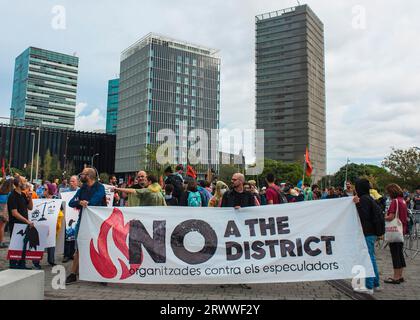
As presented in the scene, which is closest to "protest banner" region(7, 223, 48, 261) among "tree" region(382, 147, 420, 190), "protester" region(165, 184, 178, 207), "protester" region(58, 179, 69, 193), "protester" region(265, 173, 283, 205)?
"protester" region(165, 184, 178, 207)

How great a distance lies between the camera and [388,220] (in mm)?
7789

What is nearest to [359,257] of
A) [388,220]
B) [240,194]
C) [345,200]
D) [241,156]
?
[345,200]

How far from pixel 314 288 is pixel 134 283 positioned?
→ 3303 mm

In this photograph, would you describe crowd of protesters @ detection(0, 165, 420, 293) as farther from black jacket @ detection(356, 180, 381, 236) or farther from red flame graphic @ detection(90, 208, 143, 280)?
red flame graphic @ detection(90, 208, 143, 280)

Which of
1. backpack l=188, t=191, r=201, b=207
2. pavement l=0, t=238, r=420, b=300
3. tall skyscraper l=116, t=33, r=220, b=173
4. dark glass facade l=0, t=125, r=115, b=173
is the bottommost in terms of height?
pavement l=0, t=238, r=420, b=300

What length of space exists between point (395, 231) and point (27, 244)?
7754mm

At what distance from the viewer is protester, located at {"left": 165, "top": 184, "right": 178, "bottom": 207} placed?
970 centimetres

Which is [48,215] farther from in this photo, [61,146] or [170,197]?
[61,146]

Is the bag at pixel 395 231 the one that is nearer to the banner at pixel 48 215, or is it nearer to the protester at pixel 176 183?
the protester at pixel 176 183

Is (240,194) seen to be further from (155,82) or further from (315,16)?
(315,16)

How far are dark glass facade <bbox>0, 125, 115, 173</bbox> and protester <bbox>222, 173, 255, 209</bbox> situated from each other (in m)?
115

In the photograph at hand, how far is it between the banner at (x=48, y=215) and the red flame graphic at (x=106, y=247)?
6.92 feet

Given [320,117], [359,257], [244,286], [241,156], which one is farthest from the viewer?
[320,117]

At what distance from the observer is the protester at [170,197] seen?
9703 millimetres
